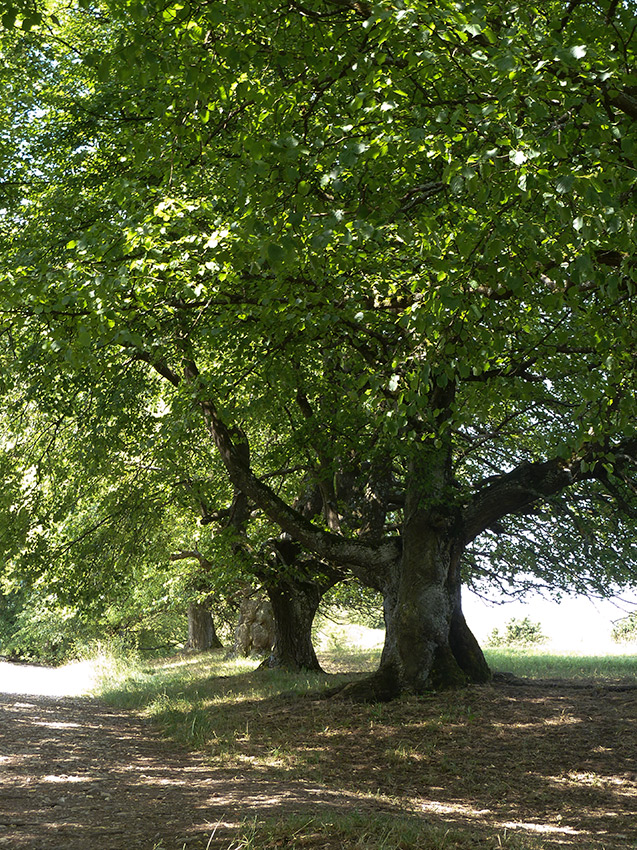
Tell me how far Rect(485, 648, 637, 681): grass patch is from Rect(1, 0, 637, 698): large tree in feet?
6.50

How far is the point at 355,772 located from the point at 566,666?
11345mm

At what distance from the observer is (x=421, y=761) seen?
895cm

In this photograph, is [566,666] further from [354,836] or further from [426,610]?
[354,836]

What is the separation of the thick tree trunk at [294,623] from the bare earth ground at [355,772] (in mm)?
4312

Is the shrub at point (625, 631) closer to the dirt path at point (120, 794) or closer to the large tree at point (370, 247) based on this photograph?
the large tree at point (370, 247)

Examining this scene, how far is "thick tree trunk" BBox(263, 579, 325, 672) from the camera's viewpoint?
17.1m

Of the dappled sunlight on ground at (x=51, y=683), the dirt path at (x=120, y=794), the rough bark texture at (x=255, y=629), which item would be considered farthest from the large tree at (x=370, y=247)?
the rough bark texture at (x=255, y=629)

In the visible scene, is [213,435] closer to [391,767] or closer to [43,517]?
[43,517]

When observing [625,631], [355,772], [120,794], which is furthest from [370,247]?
[625,631]

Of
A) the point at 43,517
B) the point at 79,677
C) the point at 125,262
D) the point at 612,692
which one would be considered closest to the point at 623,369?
the point at 125,262

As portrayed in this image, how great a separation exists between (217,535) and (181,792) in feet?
23.2

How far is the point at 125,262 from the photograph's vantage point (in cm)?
809

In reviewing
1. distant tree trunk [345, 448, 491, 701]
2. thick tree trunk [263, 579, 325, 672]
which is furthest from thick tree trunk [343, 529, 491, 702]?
thick tree trunk [263, 579, 325, 672]

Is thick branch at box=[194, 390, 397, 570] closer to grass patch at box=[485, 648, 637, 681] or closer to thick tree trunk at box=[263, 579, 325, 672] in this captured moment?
thick tree trunk at box=[263, 579, 325, 672]
